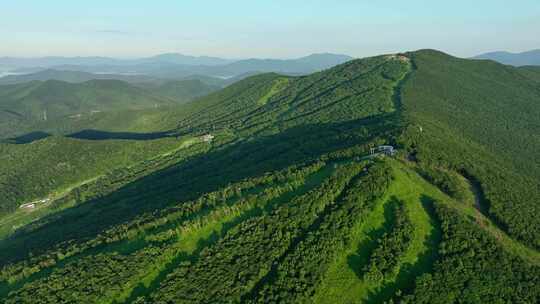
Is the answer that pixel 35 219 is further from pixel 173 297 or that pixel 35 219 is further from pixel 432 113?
pixel 432 113

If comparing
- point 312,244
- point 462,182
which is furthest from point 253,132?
point 312,244

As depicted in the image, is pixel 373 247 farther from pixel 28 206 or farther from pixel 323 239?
pixel 28 206

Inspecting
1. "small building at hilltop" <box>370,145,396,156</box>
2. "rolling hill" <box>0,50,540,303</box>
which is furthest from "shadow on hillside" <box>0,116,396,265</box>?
"small building at hilltop" <box>370,145,396,156</box>

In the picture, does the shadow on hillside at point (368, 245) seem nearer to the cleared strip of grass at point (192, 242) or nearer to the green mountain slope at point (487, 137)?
the cleared strip of grass at point (192, 242)

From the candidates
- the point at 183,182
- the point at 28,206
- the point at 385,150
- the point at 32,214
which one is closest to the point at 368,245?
the point at 385,150

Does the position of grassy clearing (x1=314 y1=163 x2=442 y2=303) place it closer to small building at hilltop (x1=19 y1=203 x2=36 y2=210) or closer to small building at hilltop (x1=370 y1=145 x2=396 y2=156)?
small building at hilltop (x1=370 y1=145 x2=396 y2=156)

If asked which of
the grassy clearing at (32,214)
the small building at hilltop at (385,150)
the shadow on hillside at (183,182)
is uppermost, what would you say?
the small building at hilltop at (385,150)

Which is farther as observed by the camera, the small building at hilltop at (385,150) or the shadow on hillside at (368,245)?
the small building at hilltop at (385,150)

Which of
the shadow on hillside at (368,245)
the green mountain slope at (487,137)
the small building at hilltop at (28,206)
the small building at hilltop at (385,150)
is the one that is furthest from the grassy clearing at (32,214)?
the green mountain slope at (487,137)
